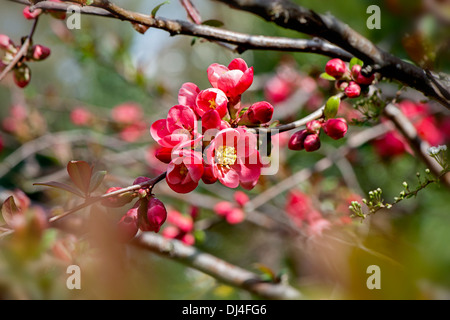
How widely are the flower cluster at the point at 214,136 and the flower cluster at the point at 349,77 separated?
14cm

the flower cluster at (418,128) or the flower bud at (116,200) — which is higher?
the flower cluster at (418,128)

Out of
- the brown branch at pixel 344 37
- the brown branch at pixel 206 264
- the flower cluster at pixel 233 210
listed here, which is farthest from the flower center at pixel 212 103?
the flower cluster at pixel 233 210

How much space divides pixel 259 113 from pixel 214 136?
0.06 metres

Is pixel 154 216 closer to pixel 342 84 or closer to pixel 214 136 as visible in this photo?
pixel 214 136

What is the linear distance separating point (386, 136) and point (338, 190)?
0.26 metres

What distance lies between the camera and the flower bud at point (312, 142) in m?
0.47

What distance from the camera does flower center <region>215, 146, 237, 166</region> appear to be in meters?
0.44

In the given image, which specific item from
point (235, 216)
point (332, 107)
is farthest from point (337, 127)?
point (235, 216)

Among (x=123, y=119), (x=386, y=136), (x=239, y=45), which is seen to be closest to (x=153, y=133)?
(x=239, y=45)

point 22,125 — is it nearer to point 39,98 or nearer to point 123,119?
point 39,98

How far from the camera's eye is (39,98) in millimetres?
1888

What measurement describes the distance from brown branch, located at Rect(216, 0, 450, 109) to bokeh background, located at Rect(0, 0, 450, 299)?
2cm

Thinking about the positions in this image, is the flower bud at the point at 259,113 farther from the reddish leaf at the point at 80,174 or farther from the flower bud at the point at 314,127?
the reddish leaf at the point at 80,174

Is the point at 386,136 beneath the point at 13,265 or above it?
above
